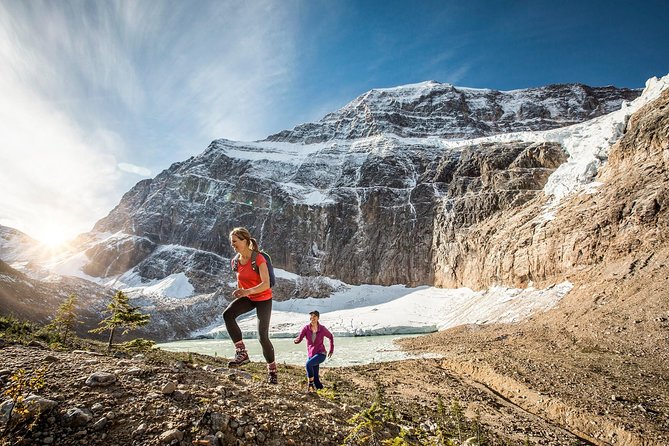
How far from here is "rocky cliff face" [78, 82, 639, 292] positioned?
3063 inches

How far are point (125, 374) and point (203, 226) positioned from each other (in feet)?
363

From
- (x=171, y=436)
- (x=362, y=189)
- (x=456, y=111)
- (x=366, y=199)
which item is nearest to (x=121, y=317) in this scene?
(x=171, y=436)

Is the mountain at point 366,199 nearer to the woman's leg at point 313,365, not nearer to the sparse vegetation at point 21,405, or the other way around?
the woman's leg at point 313,365

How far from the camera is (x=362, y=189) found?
328 feet

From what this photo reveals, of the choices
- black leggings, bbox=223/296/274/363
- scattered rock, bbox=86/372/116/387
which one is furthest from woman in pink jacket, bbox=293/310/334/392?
scattered rock, bbox=86/372/116/387

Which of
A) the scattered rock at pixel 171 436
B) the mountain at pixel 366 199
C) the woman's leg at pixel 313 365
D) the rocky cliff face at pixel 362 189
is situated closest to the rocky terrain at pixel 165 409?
the scattered rock at pixel 171 436

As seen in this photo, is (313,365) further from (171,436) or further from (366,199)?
(366,199)

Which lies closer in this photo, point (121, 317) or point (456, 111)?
point (121, 317)

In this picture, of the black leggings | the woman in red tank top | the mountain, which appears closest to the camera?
the woman in red tank top

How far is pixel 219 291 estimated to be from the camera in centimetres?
7875

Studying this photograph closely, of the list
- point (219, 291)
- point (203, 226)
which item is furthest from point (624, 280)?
point (203, 226)

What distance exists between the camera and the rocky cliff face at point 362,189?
255 feet

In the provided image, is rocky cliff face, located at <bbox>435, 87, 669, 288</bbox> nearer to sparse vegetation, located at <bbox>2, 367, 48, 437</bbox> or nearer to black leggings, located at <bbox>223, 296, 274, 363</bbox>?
black leggings, located at <bbox>223, 296, 274, 363</bbox>

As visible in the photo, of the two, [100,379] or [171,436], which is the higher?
[100,379]
